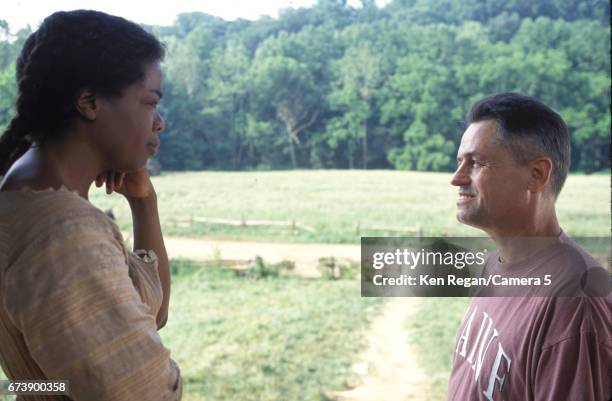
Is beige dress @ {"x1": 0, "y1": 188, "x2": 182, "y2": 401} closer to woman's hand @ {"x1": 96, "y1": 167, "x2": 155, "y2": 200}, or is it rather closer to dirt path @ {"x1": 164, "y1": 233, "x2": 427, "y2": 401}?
woman's hand @ {"x1": 96, "y1": 167, "x2": 155, "y2": 200}

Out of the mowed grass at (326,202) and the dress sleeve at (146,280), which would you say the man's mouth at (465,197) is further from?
the mowed grass at (326,202)

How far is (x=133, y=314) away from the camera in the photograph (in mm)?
576

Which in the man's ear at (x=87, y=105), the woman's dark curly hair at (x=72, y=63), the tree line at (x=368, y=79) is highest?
the woman's dark curly hair at (x=72, y=63)

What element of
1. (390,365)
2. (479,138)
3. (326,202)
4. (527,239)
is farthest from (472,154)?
(326,202)

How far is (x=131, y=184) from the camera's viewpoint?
0.85 metres

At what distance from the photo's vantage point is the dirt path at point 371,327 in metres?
4.33

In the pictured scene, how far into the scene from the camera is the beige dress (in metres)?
0.54

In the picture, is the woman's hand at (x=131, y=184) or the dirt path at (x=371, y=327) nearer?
the woman's hand at (x=131, y=184)

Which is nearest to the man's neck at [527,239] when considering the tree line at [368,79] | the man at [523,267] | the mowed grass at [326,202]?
the man at [523,267]

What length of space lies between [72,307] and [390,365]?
183 inches

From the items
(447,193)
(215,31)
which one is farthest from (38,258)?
(447,193)

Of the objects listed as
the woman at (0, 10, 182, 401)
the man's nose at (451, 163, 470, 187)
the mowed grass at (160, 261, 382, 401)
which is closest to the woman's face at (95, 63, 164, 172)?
the woman at (0, 10, 182, 401)

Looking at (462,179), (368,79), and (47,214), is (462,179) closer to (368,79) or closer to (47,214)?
(47,214)

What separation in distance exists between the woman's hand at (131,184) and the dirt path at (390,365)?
141 inches
